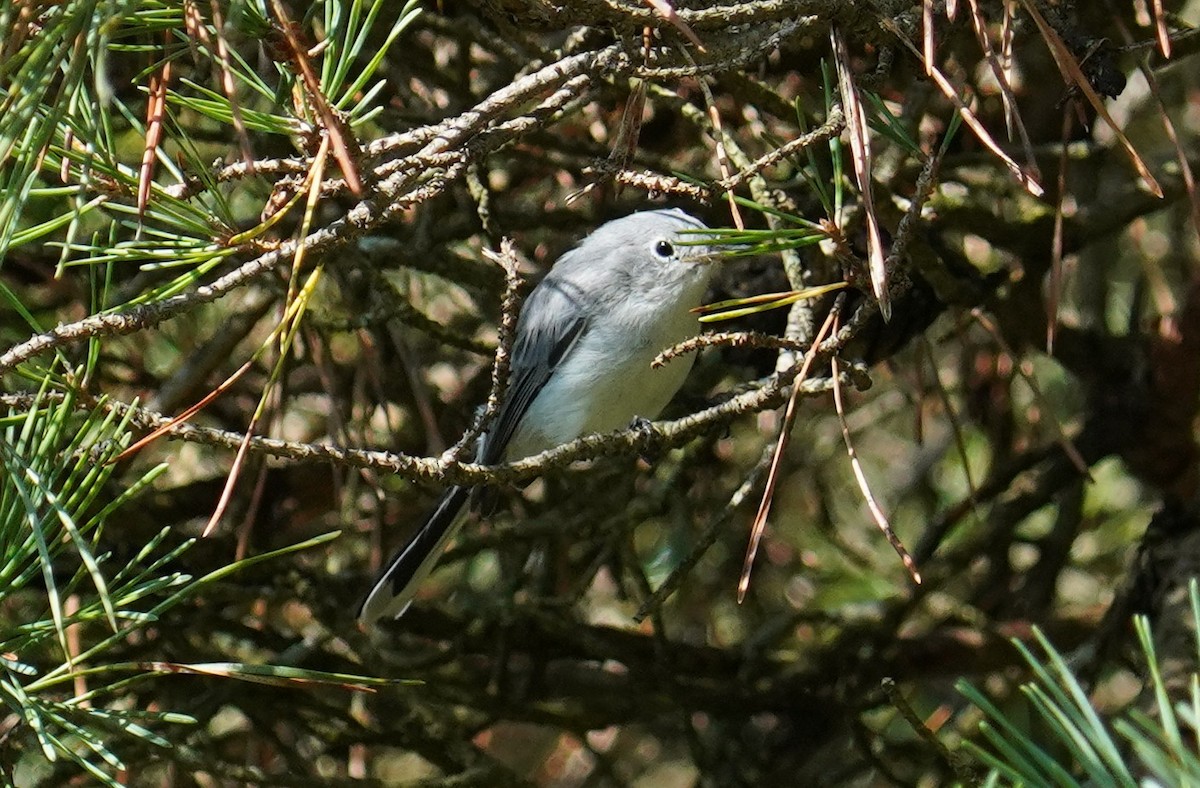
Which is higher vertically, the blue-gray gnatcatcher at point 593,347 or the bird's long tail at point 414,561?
the blue-gray gnatcatcher at point 593,347

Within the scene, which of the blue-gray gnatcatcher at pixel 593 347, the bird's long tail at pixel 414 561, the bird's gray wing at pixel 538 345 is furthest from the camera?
the bird's gray wing at pixel 538 345

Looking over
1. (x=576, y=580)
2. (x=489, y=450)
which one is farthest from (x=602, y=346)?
(x=576, y=580)

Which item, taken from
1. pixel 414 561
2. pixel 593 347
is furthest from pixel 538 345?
pixel 414 561

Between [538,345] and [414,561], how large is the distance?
0.69m

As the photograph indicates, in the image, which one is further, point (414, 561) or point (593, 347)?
point (593, 347)

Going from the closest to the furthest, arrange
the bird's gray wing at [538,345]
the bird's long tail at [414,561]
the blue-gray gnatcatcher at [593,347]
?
the bird's long tail at [414,561] → the blue-gray gnatcatcher at [593,347] → the bird's gray wing at [538,345]

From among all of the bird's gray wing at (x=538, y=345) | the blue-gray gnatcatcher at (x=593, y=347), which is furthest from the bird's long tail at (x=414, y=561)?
the bird's gray wing at (x=538, y=345)

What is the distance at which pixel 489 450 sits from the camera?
340cm

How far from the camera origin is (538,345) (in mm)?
3381

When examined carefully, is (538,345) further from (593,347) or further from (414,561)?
(414,561)

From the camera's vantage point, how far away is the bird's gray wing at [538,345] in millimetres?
3256

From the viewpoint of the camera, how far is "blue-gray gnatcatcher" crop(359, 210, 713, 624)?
9.83ft

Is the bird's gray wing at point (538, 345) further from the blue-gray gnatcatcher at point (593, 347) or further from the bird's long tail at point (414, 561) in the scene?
the bird's long tail at point (414, 561)

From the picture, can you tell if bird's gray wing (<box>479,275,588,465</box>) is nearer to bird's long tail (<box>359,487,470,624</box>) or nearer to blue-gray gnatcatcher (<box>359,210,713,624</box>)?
blue-gray gnatcatcher (<box>359,210,713,624</box>)
